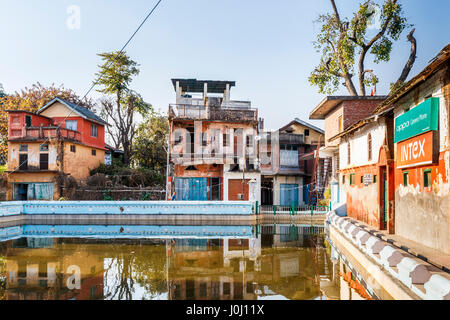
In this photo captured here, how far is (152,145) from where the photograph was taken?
3600 centimetres

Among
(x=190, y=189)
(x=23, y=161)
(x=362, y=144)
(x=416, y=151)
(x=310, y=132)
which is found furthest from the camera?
(x=310, y=132)

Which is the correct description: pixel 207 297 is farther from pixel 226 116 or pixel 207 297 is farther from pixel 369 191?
pixel 226 116

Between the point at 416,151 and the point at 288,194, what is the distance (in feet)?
68.8

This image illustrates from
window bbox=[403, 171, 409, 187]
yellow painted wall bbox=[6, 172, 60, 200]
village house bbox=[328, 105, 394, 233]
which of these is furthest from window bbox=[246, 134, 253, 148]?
window bbox=[403, 171, 409, 187]

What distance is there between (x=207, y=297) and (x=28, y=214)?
18783mm

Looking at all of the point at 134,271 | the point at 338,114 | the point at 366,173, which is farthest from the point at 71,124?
the point at 366,173

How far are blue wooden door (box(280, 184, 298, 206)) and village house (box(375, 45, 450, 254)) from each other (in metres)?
18.7

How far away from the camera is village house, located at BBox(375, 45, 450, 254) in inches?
341

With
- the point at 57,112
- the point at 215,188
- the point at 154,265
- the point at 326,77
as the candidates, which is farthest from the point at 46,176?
the point at 326,77

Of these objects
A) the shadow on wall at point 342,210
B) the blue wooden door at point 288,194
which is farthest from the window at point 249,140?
the shadow on wall at point 342,210

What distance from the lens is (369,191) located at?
15.1m

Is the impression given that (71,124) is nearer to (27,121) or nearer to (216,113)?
(27,121)

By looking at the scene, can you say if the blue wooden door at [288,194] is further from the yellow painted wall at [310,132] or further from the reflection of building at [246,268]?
the reflection of building at [246,268]

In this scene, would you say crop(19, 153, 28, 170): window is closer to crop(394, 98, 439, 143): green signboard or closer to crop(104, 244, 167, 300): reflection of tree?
crop(104, 244, 167, 300): reflection of tree
